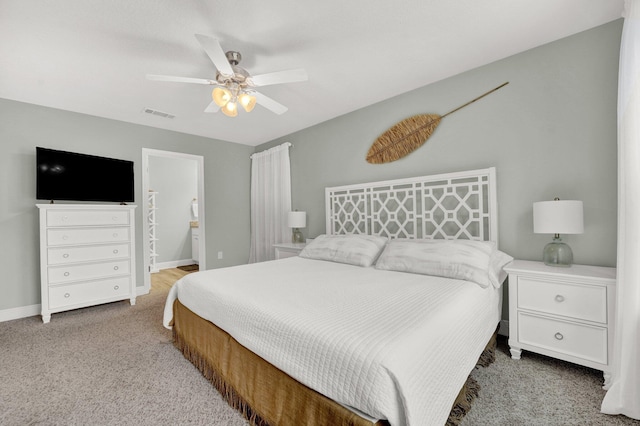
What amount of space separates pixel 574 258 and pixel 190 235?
631 cm

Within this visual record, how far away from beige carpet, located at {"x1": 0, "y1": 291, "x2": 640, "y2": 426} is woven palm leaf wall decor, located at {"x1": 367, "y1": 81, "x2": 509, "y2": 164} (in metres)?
2.00

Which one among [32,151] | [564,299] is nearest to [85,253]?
[32,151]

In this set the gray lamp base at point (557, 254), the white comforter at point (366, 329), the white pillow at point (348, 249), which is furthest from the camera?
the white pillow at point (348, 249)

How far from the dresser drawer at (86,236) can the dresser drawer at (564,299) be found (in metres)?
4.08

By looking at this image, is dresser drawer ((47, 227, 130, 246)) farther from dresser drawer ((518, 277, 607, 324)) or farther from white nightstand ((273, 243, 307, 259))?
dresser drawer ((518, 277, 607, 324))

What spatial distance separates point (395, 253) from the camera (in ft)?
7.75

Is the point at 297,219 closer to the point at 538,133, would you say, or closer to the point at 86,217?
the point at 86,217

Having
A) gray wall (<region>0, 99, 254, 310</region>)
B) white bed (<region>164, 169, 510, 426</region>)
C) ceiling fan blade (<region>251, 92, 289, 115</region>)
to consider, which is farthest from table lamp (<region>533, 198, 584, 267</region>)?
gray wall (<region>0, 99, 254, 310</region>)

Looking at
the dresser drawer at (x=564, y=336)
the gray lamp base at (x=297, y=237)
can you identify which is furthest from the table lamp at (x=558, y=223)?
the gray lamp base at (x=297, y=237)

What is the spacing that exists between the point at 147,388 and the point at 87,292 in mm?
2019

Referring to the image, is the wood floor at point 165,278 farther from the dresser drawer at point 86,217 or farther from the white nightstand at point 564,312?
the white nightstand at point 564,312

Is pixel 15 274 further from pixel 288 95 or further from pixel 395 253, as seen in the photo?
pixel 395 253

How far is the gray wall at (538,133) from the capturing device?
1938 mm

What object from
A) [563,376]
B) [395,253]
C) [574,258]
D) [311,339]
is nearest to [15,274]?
[311,339]
